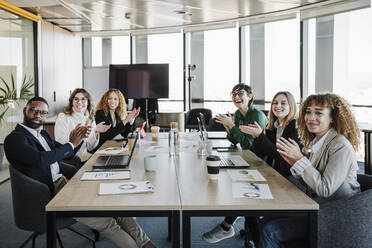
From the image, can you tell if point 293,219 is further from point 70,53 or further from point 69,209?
point 70,53

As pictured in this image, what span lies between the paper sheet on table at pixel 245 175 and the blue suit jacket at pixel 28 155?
4.13 ft

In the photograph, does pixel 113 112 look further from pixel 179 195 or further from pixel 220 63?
pixel 220 63

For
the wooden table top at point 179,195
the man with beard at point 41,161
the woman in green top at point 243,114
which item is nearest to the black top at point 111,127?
the woman in green top at point 243,114

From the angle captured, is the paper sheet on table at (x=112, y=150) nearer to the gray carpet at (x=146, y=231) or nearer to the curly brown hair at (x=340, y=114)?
the gray carpet at (x=146, y=231)

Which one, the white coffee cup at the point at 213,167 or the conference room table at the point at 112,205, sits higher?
the white coffee cup at the point at 213,167

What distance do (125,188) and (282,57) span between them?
240 inches

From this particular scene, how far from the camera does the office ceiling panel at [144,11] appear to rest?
6.00m

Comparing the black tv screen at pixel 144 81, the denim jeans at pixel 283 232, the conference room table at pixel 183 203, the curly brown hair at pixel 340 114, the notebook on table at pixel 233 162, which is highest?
the black tv screen at pixel 144 81

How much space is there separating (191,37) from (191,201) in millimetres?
7289

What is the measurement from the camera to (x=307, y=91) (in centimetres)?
683

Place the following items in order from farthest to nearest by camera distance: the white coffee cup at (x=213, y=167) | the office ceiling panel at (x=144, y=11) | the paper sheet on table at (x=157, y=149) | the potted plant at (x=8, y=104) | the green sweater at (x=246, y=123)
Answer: the office ceiling panel at (x=144, y=11) → the potted plant at (x=8, y=104) → the green sweater at (x=246, y=123) → the paper sheet on table at (x=157, y=149) → the white coffee cup at (x=213, y=167)

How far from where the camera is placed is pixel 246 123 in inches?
151

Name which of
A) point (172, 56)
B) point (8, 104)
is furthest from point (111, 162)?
point (172, 56)

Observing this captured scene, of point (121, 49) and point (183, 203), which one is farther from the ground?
point (121, 49)
